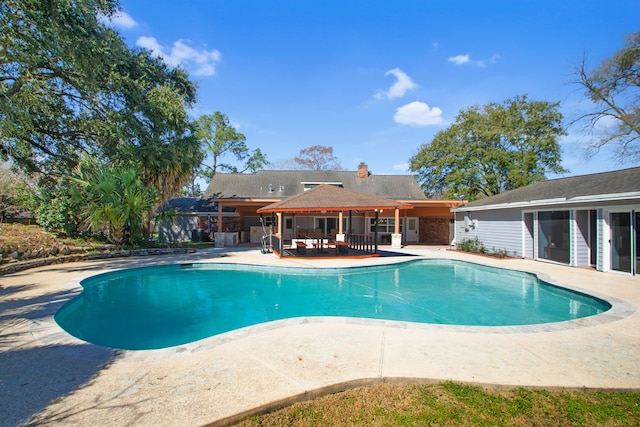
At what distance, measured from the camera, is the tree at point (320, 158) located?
130 ft

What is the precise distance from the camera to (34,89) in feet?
38.9

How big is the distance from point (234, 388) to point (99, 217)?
44.8ft

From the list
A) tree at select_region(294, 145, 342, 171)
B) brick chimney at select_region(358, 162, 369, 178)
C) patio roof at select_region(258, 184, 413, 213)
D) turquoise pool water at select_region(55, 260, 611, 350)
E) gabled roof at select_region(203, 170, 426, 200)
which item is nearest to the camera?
turquoise pool water at select_region(55, 260, 611, 350)

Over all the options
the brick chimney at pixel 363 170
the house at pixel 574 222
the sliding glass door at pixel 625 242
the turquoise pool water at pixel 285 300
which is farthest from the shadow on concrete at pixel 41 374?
the brick chimney at pixel 363 170

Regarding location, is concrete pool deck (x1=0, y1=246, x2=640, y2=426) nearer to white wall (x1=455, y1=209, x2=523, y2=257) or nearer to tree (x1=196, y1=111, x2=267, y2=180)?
white wall (x1=455, y1=209, x2=523, y2=257)

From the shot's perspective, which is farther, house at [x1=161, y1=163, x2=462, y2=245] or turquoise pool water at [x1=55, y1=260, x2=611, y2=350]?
house at [x1=161, y1=163, x2=462, y2=245]

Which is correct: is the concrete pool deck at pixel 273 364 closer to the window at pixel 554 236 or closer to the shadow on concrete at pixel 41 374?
the shadow on concrete at pixel 41 374

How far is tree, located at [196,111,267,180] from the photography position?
35.1 meters

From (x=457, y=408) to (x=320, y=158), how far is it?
37.9 m

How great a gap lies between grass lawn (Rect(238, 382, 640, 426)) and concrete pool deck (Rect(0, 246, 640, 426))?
5.9 inches

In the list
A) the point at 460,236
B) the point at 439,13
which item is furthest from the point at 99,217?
the point at 460,236

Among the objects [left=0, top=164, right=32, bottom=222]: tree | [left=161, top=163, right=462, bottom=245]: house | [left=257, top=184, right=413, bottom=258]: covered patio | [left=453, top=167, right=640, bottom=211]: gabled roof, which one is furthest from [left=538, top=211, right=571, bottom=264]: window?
[left=0, top=164, right=32, bottom=222]: tree

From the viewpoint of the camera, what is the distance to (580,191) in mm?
11094

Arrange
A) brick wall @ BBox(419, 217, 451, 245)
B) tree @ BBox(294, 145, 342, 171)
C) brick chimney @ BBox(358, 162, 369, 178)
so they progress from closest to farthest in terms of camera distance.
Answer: brick wall @ BBox(419, 217, 451, 245) < brick chimney @ BBox(358, 162, 369, 178) < tree @ BBox(294, 145, 342, 171)
